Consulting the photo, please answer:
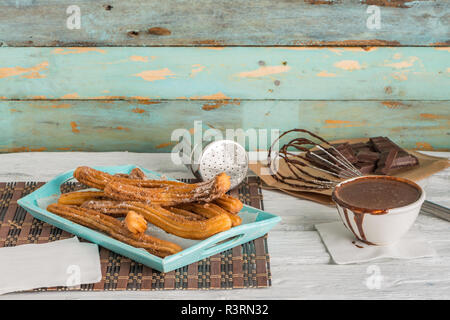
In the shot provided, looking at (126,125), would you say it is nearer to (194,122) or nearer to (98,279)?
(194,122)

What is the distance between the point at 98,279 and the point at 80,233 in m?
0.13

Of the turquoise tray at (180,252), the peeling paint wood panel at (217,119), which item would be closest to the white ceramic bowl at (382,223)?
the turquoise tray at (180,252)

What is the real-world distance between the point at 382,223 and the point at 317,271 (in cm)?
13

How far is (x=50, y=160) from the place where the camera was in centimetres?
148

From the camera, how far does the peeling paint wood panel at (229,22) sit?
4.85 ft

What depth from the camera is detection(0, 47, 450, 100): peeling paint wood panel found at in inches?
59.7

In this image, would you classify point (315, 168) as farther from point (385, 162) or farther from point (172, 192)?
point (172, 192)

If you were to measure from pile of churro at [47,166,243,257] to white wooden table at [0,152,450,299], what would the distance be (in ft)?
0.32

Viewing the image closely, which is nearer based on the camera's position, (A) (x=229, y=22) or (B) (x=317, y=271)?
(B) (x=317, y=271)

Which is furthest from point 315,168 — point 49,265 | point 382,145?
point 49,265

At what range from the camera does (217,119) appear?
5.17ft

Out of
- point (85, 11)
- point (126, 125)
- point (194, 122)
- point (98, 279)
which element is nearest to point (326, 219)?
point (98, 279)

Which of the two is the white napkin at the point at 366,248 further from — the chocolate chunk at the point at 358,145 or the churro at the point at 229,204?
the chocolate chunk at the point at 358,145

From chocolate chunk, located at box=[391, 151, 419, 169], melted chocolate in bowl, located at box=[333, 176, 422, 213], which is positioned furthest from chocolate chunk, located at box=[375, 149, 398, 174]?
melted chocolate in bowl, located at box=[333, 176, 422, 213]
